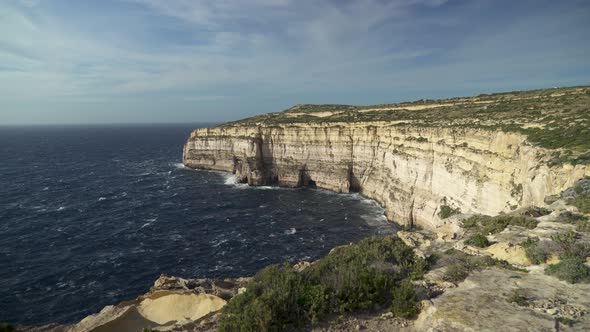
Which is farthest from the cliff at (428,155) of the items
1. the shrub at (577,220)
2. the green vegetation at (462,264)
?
the green vegetation at (462,264)

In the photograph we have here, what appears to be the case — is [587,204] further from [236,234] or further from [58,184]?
[58,184]

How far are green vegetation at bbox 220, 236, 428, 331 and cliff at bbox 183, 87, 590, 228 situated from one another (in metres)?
19.8

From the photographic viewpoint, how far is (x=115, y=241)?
42.4 meters

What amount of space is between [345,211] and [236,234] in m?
18.8

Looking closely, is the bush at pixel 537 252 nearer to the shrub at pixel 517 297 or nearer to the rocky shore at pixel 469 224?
the rocky shore at pixel 469 224

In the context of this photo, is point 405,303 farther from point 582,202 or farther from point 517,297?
point 582,202

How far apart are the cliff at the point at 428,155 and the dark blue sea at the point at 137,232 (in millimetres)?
5944

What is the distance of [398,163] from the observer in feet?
184

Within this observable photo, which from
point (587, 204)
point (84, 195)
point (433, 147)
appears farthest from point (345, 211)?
point (84, 195)

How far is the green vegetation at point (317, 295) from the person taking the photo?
11.7 meters

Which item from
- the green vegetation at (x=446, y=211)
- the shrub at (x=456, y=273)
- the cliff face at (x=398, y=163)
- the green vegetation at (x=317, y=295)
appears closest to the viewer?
the green vegetation at (x=317, y=295)

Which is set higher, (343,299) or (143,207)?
(343,299)

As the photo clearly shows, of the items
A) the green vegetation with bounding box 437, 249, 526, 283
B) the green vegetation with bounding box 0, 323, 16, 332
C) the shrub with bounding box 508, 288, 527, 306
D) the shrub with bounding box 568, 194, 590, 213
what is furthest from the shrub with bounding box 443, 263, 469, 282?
the green vegetation with bounding box 0, 323, 16, 332

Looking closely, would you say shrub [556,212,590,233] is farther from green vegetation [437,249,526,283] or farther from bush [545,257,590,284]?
green vegetation [437,249,526,283]
